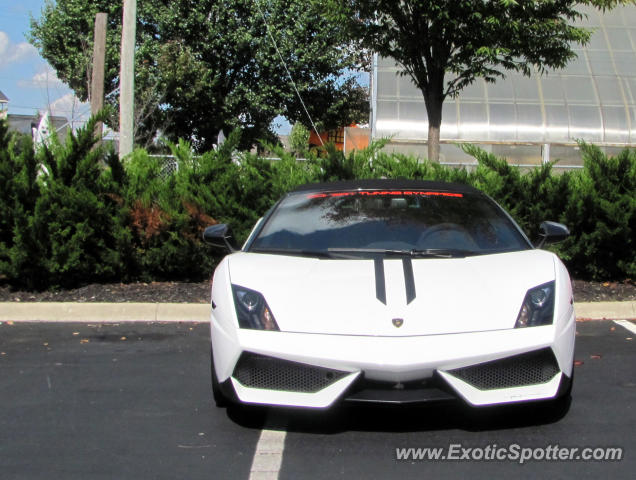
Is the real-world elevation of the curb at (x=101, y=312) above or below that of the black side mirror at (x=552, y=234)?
below

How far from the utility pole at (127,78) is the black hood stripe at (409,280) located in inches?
335

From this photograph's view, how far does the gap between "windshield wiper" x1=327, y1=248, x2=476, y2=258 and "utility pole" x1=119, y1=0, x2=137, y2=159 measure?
8063 millimetres

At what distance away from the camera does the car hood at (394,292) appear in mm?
3678

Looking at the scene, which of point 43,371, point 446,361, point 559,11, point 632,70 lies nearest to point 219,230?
point 43,371

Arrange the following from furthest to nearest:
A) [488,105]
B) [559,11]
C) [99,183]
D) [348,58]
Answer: [348,58] < [488,105] < [559,11] < [99,183]

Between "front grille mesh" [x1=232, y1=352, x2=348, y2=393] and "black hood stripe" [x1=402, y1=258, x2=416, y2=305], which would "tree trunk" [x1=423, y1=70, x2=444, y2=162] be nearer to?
"black hood stripe" [x1=402, y1=258, x2=416, y2=305]

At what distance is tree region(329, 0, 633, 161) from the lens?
33.0 ft

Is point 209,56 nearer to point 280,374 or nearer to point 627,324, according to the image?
point 627,324

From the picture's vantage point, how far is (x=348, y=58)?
96.7 feet

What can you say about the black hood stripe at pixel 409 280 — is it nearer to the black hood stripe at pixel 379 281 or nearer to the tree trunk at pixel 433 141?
the black hood stripe at pixel 379 281

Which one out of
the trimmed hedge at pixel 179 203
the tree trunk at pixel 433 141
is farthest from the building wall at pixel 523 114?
the trimmed hedge at pixel 179 203

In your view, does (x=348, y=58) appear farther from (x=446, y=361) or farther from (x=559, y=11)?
(x=446, y=361)

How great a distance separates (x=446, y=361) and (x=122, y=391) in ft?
7.77

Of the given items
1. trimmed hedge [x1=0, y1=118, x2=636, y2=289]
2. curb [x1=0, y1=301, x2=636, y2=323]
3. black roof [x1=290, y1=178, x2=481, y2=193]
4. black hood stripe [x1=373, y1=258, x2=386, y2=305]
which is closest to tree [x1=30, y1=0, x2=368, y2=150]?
trimmed hedge [x1=0, y1=118, x2=636, y2=289]
